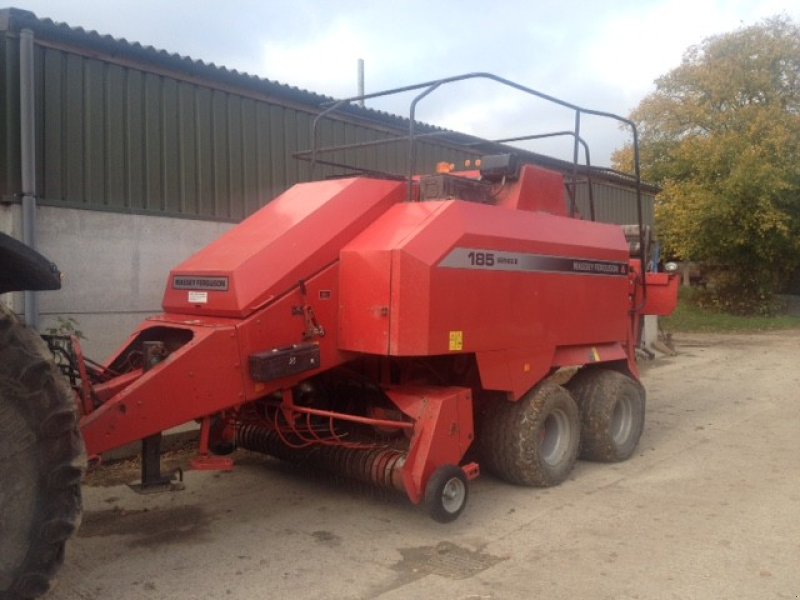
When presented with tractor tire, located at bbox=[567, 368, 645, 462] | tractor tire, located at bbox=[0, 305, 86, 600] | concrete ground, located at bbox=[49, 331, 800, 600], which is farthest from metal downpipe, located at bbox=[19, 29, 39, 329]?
tractor tire, located at bbox=[567, 368, 645, 462]

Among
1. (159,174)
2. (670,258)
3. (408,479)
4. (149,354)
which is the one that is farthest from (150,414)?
(670,258)

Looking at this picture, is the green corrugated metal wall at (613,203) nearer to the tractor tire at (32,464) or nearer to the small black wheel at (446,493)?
the small black wheel at (446,493)

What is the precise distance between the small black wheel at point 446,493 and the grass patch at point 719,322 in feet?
55.3

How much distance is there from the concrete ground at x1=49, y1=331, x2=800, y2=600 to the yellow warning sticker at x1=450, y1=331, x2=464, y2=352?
118 cm

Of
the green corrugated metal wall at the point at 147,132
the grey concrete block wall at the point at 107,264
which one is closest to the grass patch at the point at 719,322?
the green corrugated metal wall at the point at 147,132

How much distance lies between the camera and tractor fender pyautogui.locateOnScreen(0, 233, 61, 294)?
3.26 metres

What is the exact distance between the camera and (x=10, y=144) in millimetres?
6523

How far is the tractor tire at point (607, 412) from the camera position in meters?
6.77

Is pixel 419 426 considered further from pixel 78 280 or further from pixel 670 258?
pixel 670 258

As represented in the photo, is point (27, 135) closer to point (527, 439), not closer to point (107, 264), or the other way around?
point (107, 264)

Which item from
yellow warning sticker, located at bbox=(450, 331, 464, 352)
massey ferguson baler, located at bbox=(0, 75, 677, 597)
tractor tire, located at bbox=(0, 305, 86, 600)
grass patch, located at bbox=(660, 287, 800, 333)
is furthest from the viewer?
grass patch, located at bbox=(660, 287, 800, 333)

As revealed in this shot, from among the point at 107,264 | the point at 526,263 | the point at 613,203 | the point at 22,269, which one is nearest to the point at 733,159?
the point at 613,203

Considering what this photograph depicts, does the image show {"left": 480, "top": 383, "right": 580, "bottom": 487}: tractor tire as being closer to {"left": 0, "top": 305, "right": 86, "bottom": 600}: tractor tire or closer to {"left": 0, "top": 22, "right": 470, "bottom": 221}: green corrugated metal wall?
{"left": 0, "top": 305, "right": 86, "bottom": 600}: tractor tire

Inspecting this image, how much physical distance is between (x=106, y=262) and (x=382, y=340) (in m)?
3.48
